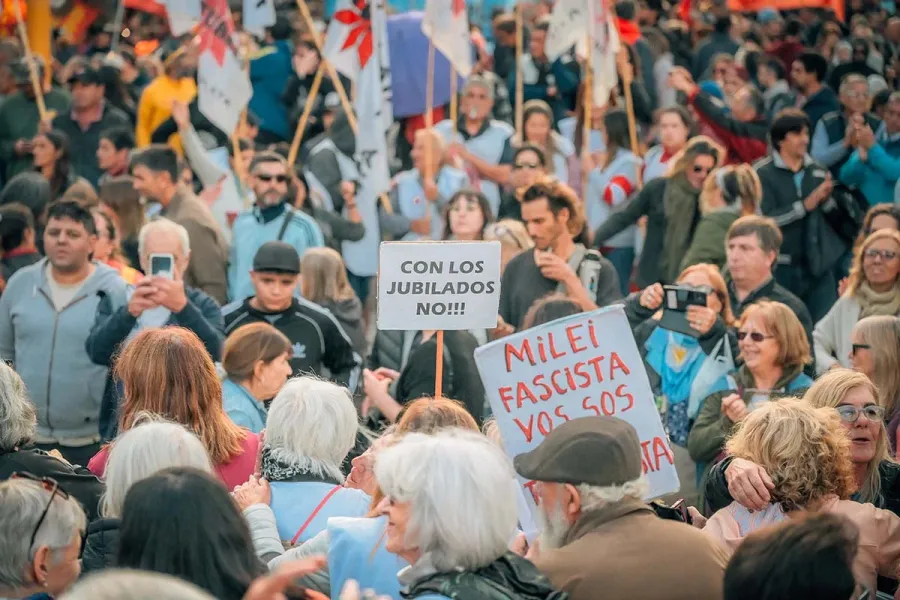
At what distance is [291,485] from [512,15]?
14502mm

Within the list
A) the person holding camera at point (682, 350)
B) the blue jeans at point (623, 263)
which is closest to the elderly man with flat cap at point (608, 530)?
the person holding camera at point (682, 350)

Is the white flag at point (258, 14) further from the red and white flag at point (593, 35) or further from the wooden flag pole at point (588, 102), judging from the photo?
the wooden flag pole at point (588, 102)

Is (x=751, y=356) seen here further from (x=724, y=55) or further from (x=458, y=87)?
(x=724, y=55)

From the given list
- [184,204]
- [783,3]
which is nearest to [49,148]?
[184,204]

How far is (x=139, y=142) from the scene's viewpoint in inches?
583

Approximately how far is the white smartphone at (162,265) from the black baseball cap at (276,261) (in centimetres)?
50

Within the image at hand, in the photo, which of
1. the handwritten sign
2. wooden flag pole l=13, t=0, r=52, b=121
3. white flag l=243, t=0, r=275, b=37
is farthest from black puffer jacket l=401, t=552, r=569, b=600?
wooden flag pole l=13, t=0, r=52, b=121

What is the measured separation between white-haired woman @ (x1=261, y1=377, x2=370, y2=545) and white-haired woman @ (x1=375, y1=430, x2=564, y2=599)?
125 centimetres

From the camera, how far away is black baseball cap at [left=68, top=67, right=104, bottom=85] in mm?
14688

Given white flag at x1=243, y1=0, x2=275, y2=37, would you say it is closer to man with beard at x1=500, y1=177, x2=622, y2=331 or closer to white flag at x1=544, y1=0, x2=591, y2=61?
white flag at x1=544, y1=0, x2=591, y2=61

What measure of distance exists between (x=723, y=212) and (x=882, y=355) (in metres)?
4.06

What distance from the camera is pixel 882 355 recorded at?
7.34 metres

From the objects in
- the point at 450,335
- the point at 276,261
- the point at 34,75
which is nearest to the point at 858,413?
the point at 450,335

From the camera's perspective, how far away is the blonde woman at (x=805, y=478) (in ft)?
17.6
